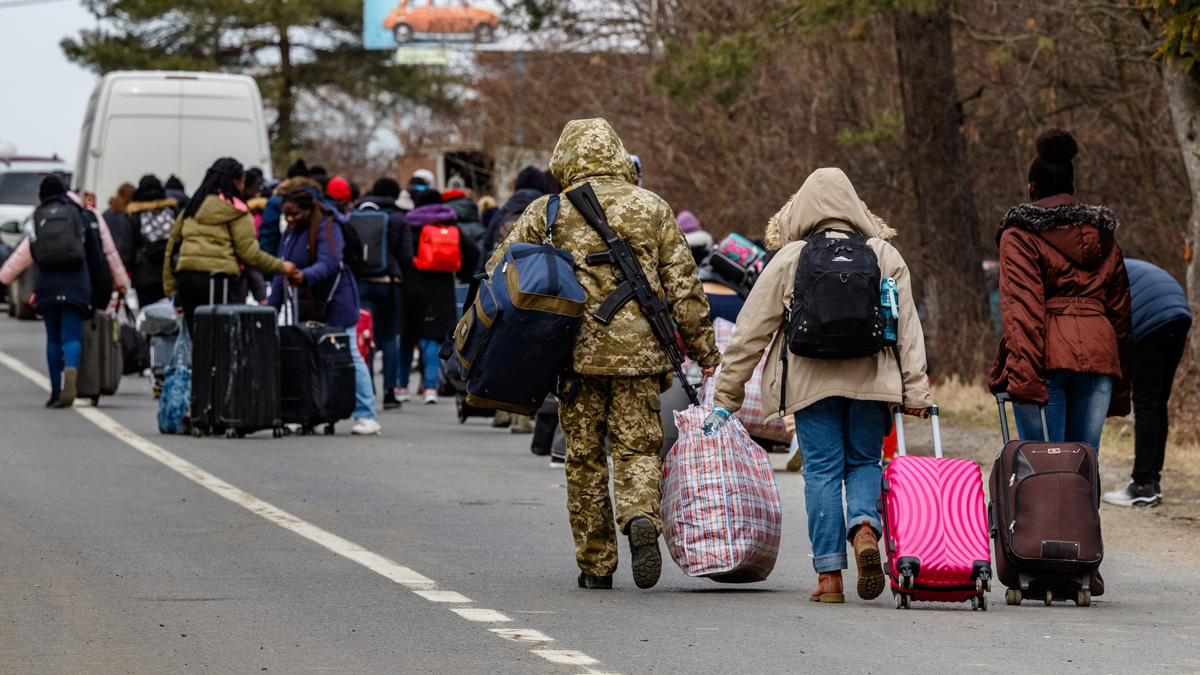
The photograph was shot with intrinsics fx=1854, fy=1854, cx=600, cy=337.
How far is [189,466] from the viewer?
12078 mm

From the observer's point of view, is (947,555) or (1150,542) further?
(1150,542)

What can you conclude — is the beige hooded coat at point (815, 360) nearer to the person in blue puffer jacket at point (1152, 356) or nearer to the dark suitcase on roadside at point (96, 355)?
the person in blue puffer jacket at point (1152, 356)

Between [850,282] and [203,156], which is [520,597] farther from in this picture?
[203,156]

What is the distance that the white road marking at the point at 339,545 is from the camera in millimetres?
6562

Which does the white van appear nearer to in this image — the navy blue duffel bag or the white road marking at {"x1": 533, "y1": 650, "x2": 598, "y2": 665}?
the navy blue duffel bag

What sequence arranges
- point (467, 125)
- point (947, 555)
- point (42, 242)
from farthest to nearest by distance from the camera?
point (467, 125), point (42, 242), point (947, 555)

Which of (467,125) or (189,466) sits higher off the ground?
(467,125)

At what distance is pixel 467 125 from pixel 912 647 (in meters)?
31.0

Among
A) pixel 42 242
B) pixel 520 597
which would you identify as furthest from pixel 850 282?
pixel 42 242

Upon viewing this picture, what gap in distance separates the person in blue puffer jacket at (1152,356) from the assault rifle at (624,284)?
145 inches

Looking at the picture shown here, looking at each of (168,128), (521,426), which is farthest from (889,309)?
(168,128)

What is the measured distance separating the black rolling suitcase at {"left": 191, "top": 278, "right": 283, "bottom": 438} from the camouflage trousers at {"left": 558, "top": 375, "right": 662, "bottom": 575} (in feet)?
20.3

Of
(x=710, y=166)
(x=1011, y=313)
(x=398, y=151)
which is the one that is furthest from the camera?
(x=398, y=151)

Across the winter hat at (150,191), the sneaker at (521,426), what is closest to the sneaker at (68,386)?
the winter hat at (150,191)
